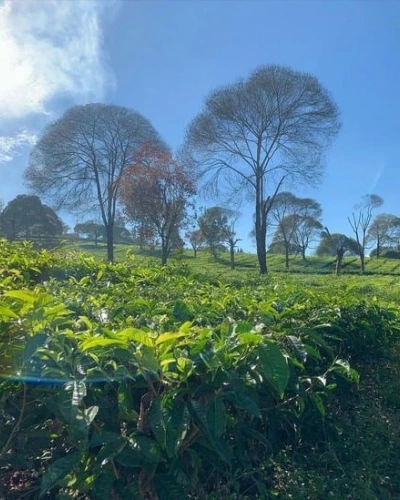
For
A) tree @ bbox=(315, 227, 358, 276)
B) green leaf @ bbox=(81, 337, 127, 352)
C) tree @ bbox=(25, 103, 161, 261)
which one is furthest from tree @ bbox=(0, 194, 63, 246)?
tree @ bbox=(315, 227, 358, 276)

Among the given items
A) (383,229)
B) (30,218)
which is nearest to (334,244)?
(383,229)

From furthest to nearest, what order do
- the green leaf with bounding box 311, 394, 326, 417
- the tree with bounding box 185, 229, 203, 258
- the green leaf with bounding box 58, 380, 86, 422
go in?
1. the tree with bounding box 185, 229, 203, 258
2. the green leaf with bounding box 311, 394, 326, 417
3. the green leaf with bounding box 58, 380, 86, 422

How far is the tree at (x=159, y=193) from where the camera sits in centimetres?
1612

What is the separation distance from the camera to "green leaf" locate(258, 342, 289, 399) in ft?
3.55

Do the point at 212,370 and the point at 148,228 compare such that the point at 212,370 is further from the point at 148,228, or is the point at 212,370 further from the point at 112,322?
the point at 148,228

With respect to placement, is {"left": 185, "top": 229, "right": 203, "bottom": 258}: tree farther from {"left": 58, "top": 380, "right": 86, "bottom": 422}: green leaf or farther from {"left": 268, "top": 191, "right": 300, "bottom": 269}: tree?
{"left": 58, "top": 380, "right": 86, "bottom": 422}: green leaf

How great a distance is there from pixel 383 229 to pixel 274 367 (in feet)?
117

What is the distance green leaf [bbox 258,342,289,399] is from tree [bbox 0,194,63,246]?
12.7m

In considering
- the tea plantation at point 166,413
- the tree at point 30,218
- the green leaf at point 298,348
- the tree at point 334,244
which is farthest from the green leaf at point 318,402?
the tree at point 334,244

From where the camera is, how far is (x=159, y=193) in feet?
53.1

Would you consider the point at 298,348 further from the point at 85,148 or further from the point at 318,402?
the point at 85,148

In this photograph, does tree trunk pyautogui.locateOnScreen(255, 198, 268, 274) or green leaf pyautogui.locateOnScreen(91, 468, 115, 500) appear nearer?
green leaf pyautogui.locateOnScreen(91, 468, 115, 500)

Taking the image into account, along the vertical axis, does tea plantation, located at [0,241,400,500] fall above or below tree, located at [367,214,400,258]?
below

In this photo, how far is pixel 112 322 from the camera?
4.64 ft
